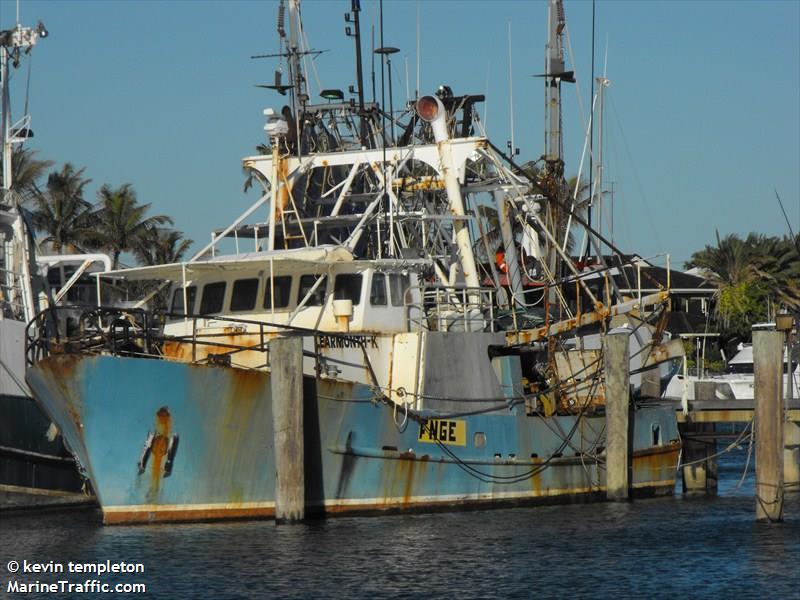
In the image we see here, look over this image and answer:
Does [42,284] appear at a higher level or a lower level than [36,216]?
lower

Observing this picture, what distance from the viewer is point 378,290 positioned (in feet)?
85.1

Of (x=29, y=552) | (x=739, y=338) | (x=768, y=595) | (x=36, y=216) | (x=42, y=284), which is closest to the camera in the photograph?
(x=768, y=595)

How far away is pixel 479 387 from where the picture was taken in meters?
26.4

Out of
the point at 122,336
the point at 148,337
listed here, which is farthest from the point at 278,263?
the point at 122,336

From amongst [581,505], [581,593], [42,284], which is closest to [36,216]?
[42,284]

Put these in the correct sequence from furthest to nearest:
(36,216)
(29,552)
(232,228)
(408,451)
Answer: (36,216) → (232,228) → (408,451) → (29,552)

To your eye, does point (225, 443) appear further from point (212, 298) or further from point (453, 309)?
point (453, 309)

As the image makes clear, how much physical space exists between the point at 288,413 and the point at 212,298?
4.23m

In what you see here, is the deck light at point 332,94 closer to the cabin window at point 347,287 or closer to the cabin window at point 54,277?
the cabin window at point 347,287

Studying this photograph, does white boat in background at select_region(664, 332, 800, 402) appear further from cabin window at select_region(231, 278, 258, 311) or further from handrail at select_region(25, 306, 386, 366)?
handrail at select_region(25, 306, 386, 366)

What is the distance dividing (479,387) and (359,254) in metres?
3.93

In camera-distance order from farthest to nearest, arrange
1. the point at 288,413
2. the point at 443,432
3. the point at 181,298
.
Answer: the point at 181,298 < the point at 443,432 < the point at 288,413

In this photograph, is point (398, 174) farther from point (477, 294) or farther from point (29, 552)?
point (29, 552)

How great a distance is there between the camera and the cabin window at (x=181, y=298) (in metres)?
26.8
